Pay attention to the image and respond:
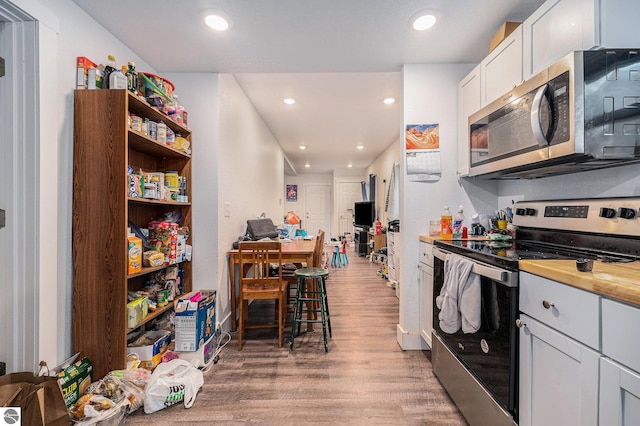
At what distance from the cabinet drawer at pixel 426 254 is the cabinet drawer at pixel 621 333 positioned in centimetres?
123

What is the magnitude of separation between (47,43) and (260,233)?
7.45ft

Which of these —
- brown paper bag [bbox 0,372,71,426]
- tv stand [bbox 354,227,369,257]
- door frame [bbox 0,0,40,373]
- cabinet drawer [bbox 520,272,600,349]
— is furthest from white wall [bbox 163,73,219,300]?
tv stand [bbox 354,227,369,257]

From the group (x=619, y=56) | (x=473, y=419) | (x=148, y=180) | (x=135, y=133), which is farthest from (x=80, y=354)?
(x=619, y=56)

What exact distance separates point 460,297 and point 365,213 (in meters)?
6.04

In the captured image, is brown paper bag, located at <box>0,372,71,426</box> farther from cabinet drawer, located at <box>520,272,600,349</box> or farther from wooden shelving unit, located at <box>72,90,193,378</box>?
cabinet drawer, located at <box>520,272,600,349</box>

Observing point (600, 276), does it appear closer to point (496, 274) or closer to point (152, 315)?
point (496, 274)

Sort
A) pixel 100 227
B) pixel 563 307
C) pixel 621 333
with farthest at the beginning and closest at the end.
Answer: pixel 100 227, pixel 563 307, pixel 621 333

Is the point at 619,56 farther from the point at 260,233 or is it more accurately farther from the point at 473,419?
the point at 260,233

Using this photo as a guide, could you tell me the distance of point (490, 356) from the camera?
1262mm

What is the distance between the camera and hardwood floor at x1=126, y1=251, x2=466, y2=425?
60.9 inches

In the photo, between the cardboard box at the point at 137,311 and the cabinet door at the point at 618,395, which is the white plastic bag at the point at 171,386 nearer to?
the cardboard box at the point at 137,311

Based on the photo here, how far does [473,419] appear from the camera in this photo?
4.58 ft

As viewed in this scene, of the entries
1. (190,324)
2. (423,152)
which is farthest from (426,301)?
(190,324)

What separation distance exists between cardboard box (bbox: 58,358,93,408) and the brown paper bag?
0.14 metres
